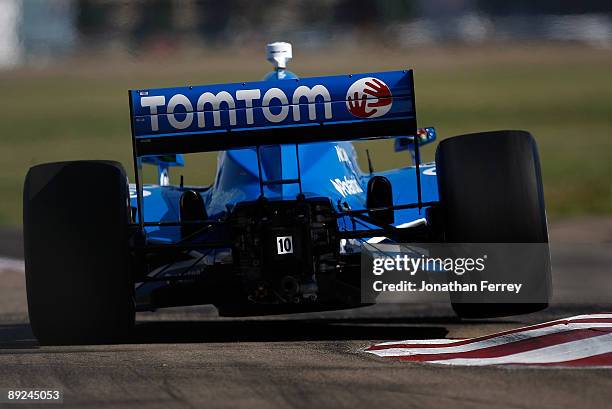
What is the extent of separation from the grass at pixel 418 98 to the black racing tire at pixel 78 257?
1390cm

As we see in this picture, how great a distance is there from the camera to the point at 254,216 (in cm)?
783

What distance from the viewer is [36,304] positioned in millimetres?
7688

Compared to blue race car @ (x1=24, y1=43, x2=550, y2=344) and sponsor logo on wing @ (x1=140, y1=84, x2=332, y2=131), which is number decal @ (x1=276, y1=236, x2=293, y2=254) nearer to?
blue race car @ (x1=24, y1=43, x2=550, y2=344)

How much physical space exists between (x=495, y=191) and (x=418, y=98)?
27906 mm

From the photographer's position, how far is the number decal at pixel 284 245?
25.1 feet

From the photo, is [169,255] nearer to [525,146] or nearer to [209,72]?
[525,146]

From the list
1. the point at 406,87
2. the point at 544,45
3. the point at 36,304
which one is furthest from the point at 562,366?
the point at 544,45

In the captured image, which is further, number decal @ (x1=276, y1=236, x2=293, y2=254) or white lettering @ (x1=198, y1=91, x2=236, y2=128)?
white lettering @ (x1=198, y1=91, x2=236, y2=128)

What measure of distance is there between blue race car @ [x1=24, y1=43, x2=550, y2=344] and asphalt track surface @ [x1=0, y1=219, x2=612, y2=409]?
29cm

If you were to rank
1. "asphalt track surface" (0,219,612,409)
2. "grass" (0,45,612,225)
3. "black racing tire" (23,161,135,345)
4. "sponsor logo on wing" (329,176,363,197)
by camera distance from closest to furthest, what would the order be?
"asphalt track surface" (0,219,612,409) → "black racing tire" (23,161,135,345) → "sponsor logo on wing" (329,176,363,197) → "grass" (0,45,612,225)

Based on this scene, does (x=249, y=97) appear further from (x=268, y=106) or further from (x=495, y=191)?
(x=495, y=191)

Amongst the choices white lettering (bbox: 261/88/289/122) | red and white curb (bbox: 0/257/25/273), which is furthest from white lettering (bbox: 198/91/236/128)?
red and white curb (bbox: 0/257/25/273)

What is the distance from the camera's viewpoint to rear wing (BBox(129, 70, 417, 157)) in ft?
25.9

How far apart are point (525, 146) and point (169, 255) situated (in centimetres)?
247
